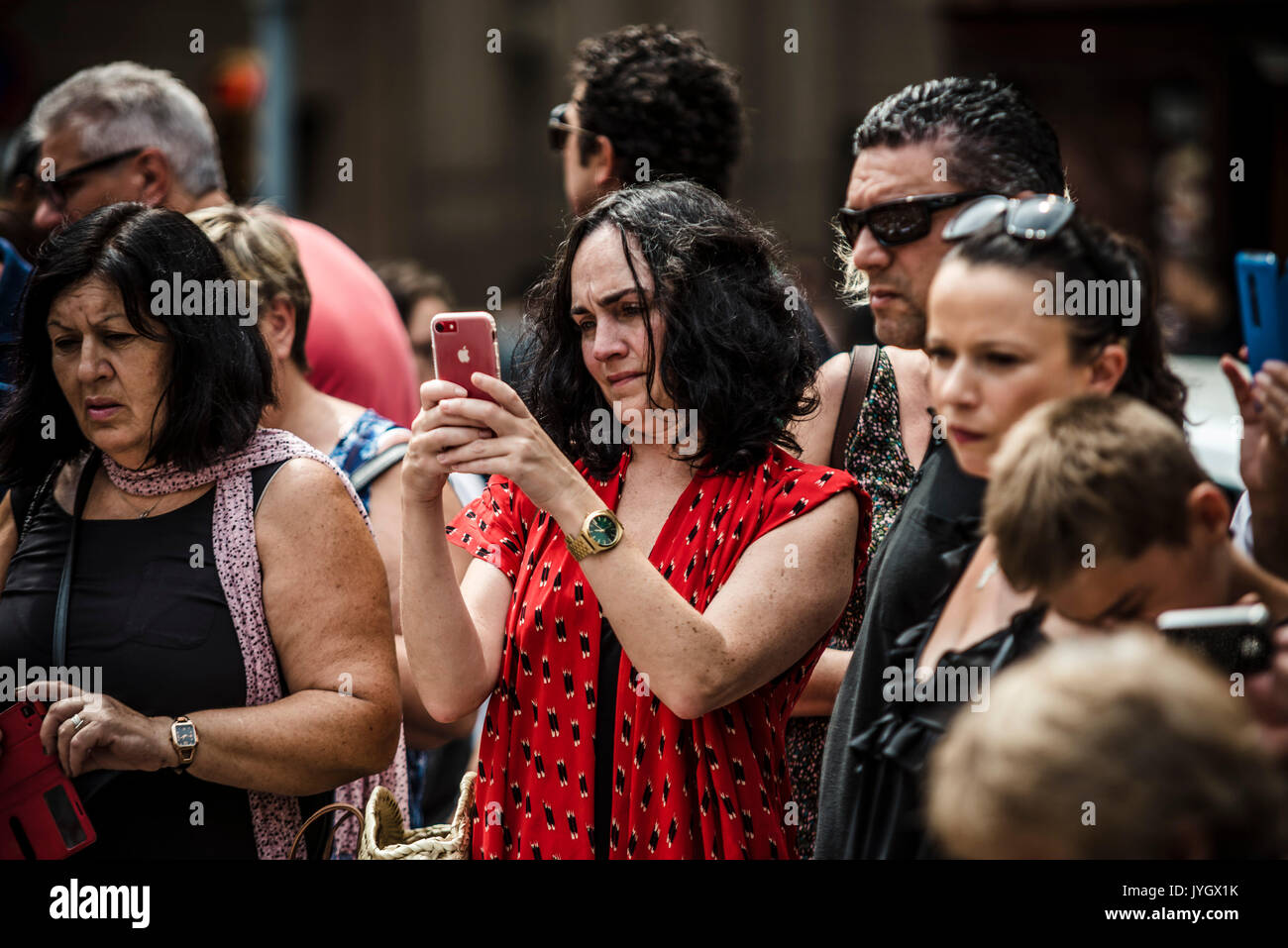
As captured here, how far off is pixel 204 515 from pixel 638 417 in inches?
32.6

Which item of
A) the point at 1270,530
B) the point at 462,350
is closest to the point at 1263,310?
the point at 1270,530

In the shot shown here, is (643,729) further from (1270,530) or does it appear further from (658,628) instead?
(1270,530)

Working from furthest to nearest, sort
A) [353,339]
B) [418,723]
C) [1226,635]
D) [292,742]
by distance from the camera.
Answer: [353,339], [418,723], [292,742], [1226,635]

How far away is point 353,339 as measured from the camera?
405 cm

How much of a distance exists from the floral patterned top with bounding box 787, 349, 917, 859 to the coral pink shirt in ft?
5.38

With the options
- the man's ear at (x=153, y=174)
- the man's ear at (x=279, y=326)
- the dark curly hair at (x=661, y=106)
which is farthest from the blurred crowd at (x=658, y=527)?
the man's ear at (x=153, y=174)

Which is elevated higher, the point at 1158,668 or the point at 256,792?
the point at 1158,668

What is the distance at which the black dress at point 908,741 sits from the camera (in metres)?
1.96

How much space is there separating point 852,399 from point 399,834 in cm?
125

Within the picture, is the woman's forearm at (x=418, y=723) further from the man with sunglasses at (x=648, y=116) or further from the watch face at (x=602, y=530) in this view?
the man with sunglasses at (x=648, y=116)

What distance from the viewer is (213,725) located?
2.51 m
